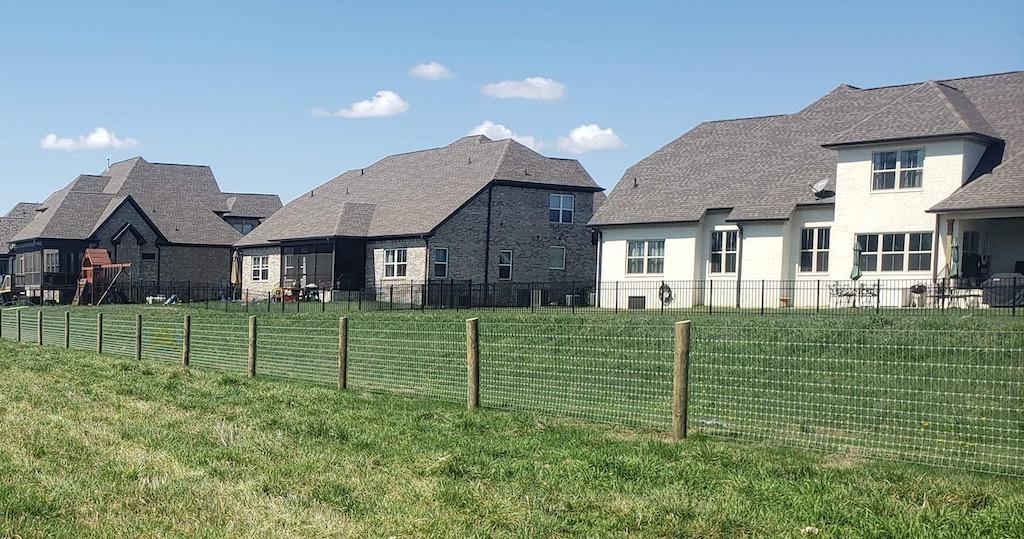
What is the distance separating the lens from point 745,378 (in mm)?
14953

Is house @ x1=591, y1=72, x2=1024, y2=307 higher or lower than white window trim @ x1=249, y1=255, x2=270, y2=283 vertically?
higher

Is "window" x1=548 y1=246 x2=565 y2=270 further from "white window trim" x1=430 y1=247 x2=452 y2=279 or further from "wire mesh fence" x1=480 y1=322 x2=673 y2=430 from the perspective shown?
"wire mesh fence" x1=480 y1=322 x2=673 y2=430

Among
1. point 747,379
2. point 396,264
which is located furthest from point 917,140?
point 396,264

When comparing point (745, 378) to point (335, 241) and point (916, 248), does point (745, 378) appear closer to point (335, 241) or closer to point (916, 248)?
point (916, 248)

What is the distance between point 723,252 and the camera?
126ft

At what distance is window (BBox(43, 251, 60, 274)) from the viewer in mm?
63312

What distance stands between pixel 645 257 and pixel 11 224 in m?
59.3

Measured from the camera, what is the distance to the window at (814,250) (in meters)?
35.7

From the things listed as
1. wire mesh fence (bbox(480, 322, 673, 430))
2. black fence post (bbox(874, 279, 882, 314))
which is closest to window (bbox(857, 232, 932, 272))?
black fence post (bbox(874, 279, 882, 314))

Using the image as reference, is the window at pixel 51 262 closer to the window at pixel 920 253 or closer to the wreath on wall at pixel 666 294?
the wreath on wall at pixel 666 294

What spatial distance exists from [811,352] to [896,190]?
50.9ft

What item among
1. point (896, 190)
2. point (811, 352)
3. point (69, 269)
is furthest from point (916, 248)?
point (69, 269)

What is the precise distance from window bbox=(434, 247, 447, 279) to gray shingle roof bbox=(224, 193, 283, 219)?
1240 inches

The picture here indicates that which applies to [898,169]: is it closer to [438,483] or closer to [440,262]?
[440,262]
